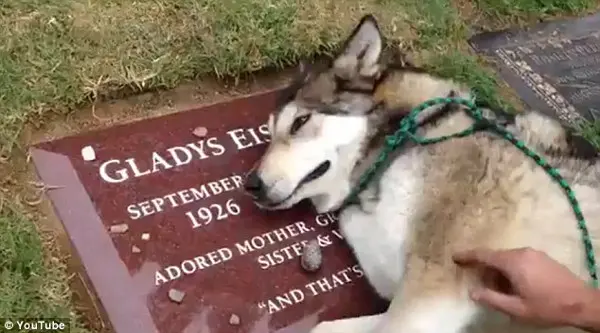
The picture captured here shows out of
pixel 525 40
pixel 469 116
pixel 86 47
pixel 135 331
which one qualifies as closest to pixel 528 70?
pixel 525 40

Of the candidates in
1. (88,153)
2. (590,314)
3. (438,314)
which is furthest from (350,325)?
(88,153)

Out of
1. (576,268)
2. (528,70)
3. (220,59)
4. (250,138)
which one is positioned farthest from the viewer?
(528,70)

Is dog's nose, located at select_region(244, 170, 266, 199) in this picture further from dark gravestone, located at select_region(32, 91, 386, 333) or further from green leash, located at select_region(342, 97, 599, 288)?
green leash, located at select_region(342, 97, 599, 288)

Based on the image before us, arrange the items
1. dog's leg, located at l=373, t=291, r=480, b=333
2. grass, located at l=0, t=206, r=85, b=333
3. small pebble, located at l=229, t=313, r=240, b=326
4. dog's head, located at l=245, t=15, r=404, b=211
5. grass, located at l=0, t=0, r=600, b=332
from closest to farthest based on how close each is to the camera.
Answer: dog's leg, located at l=373, t=291, r=480, b=333, grass, located at l=0, t=206, r=85, b=333, small pebble, located at l=229, t=313, r=240, b=326, dog's head, located at l=245, t=15, r=404, b=211, grass, located at l=0, t=0, r=600, b=332

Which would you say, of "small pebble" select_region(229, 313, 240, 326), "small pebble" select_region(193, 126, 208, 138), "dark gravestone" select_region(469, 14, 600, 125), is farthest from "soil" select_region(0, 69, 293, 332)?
"dark gravestone" select_region(469, 14, 600, 125)

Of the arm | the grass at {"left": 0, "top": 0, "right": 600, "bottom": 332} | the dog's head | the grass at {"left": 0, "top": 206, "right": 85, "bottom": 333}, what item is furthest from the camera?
the grass at {"left": 0, "top": 0, "right": 600, "bottom": 332}

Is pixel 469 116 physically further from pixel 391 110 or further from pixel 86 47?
pixel 86 47

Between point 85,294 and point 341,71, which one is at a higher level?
point 341,71
